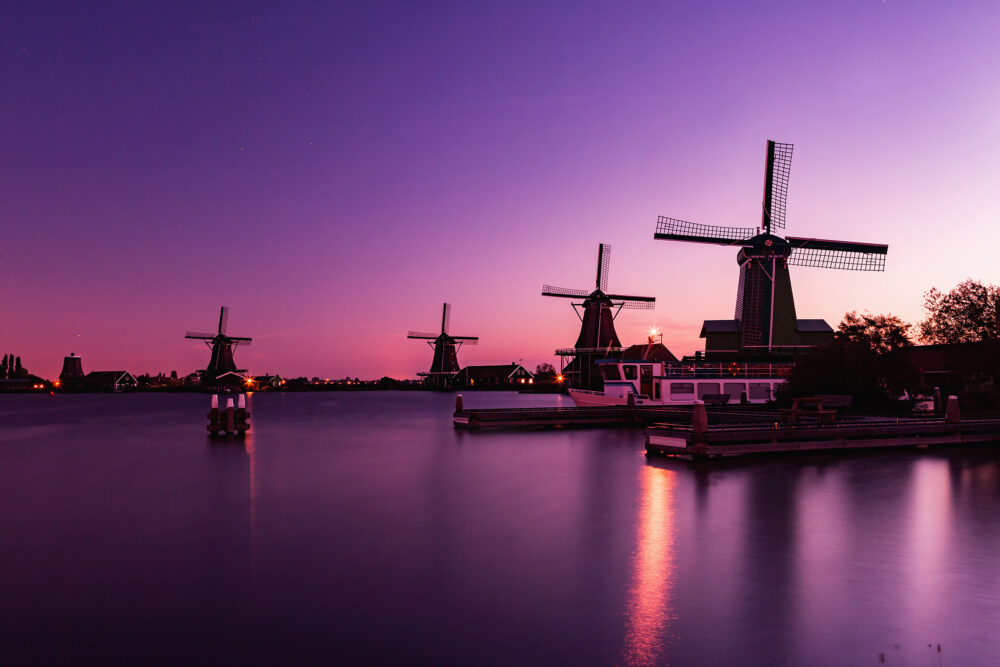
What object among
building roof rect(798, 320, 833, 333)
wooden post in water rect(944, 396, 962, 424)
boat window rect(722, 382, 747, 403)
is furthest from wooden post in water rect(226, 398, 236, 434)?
building roof rect(798, 320, 833, 333)

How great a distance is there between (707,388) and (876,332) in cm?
1362

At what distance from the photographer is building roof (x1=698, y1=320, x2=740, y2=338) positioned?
84.4 m

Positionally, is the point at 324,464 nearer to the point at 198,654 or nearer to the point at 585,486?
the point at 585,486

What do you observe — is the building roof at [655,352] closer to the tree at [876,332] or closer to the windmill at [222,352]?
the tree at [876,332]

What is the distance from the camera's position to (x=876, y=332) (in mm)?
45188

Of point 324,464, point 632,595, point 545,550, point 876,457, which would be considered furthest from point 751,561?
point 324,464

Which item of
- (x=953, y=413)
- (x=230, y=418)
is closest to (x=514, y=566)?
(x=953, y=413)

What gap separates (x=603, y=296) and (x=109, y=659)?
288 ft

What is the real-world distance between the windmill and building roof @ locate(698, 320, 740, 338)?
123248mm

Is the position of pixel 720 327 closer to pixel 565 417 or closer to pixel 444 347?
pixel 565 417

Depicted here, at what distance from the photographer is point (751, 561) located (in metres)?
12.7

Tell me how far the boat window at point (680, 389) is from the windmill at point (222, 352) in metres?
137

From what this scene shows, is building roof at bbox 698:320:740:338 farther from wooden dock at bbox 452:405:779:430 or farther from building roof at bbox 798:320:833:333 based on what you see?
wooden dock at bbox 452:405:779:430

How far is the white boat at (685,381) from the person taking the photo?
53.1 metres
